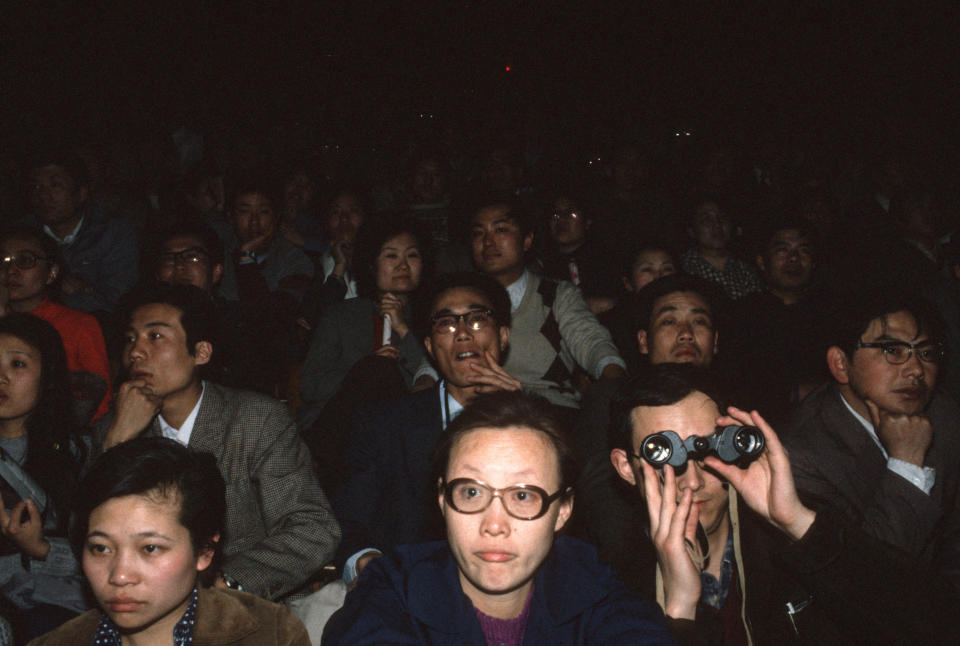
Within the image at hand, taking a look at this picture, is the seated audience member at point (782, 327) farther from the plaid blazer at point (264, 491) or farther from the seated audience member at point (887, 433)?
the plaid blazer at point (264, 491)

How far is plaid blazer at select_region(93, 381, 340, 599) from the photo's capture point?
2.99 meters

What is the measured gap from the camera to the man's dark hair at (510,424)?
2215 mm

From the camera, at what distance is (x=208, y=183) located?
7703 millimetres

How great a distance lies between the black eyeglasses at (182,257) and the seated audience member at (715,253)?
3.83 meters

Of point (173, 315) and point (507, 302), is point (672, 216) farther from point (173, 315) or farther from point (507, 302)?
point (173, 315)

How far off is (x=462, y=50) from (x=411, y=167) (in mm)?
4442

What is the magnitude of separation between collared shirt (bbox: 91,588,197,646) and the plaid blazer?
0.54m

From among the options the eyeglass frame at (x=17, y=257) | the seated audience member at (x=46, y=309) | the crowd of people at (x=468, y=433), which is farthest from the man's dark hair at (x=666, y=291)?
the eyeglass frame at (x=17, y=257)

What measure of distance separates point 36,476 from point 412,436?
174 centimetres

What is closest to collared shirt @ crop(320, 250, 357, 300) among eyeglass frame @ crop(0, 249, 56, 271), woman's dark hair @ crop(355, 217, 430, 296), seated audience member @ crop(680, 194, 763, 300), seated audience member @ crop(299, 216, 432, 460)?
woman's dark hair @ crop(355, 217, 430, 296)

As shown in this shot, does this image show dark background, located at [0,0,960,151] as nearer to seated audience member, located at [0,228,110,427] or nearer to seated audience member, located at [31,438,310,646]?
seated audience member, located at [0,228,110,427]

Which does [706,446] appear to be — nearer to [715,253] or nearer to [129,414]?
[129,414]

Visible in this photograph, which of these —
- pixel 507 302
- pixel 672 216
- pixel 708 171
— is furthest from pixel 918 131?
pixel 507 302

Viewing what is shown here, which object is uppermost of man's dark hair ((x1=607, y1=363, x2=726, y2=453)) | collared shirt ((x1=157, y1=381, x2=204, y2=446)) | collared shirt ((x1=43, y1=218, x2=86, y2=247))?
collared shirt ((x1=43, y1=218, x2=86, y2=247))
